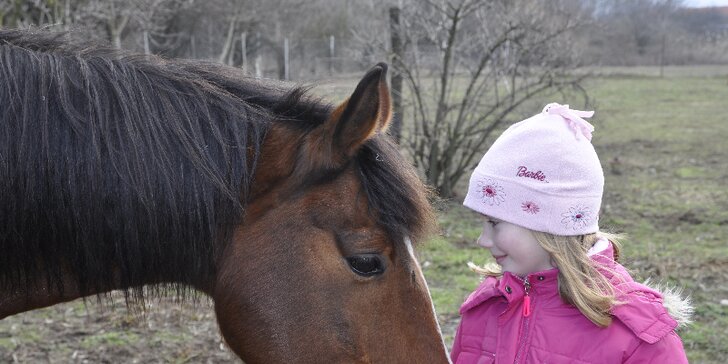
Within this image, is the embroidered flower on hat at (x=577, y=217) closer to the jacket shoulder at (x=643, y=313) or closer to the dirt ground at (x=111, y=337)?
the jacket shoulder at (x=643, y=313)

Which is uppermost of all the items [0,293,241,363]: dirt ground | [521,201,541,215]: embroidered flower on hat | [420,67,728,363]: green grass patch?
[521,201,541,215]: embroidered flower on hat

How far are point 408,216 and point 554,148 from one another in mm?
487

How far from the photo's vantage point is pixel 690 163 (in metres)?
10.9

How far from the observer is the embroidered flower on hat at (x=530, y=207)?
212cm

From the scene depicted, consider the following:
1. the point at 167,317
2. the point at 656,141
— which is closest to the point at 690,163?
the point at 656,141

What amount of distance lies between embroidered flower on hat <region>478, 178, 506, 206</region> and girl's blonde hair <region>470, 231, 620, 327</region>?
0.49ft

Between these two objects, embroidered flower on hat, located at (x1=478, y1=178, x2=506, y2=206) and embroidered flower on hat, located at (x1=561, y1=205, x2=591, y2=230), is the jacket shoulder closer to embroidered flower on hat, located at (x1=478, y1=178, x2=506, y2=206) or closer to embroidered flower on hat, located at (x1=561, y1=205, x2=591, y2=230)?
embroidered flower on hat, located at (x1=561, y1=205, x2=591, y2=230)

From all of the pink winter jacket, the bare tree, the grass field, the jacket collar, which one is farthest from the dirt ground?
the bare tree

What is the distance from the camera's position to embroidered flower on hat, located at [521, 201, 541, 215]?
2123 millimetres

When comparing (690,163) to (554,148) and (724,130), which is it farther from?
(554,148)

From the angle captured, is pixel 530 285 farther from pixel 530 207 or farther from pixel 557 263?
pixel 530 207

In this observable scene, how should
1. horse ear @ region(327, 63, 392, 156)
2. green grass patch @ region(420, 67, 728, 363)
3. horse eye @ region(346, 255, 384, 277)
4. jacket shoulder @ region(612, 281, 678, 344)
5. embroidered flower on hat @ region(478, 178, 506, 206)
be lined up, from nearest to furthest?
1. horse ear @ region(327, 63, 392, 156)
2. horse eye @ region(346, 255, 384, 277)
3. jacket shoulder @ region(612, 281, 678, 344)
4. embroidered flower on hat @ region(478, 178, 506, 206)
5. green grass patch @ region(420, 67, 728, 363)

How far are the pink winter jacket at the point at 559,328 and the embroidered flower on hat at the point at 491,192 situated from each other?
25 centimetres

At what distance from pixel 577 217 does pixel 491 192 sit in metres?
0.26
